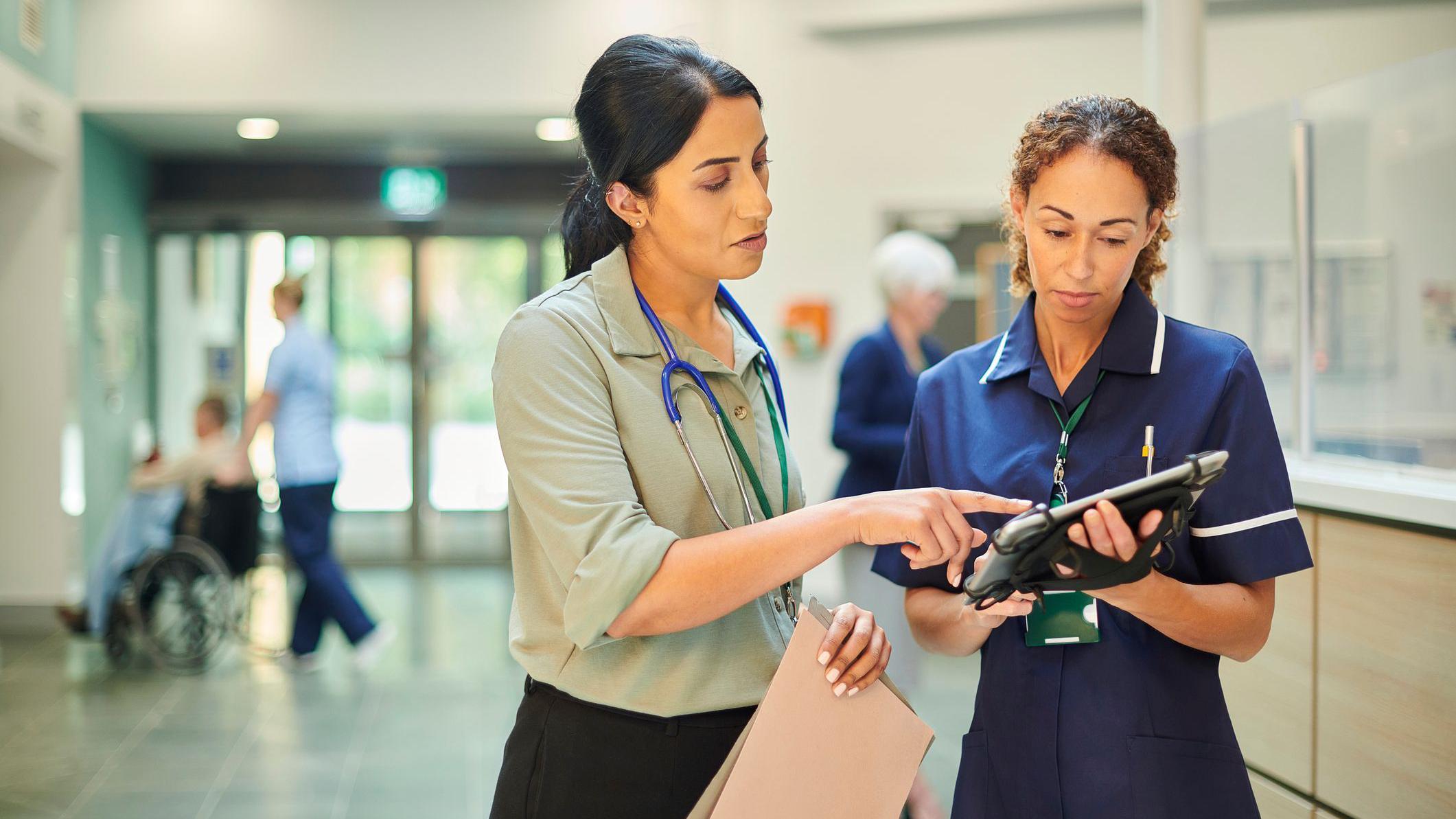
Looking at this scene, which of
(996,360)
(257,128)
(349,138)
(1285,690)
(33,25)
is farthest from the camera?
(349,138)

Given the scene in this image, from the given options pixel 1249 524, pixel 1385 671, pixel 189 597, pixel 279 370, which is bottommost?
pixel 189 597

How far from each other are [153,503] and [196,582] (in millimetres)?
563

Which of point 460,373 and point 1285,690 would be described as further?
point 460,373

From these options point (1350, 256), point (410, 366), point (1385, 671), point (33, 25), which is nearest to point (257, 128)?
point (33, 25)

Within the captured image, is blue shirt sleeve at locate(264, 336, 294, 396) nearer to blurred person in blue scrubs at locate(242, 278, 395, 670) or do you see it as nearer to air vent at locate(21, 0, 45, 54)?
blurred person in blue scrubs at locate(242, 278, 395, 670)

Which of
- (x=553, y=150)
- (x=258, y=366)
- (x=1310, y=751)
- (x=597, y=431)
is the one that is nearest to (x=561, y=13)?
(x=553, y=150)

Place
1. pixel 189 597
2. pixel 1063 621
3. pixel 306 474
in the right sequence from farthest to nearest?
pixel 306 474
pixel 189 597
pixel 1063 621

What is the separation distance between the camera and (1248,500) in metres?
1.35

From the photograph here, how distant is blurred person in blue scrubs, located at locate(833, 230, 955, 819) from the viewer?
375 cm

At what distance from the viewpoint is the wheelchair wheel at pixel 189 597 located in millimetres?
5629

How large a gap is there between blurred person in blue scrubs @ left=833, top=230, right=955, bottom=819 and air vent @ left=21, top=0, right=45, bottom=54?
4977mm

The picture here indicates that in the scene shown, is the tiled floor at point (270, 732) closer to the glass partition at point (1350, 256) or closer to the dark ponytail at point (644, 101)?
the glass partition at point (1350, 256)

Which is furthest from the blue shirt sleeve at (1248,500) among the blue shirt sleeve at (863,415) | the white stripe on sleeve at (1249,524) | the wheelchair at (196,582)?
the wheelchair at (196,582)

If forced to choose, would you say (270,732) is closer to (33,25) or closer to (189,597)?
(189,597)
